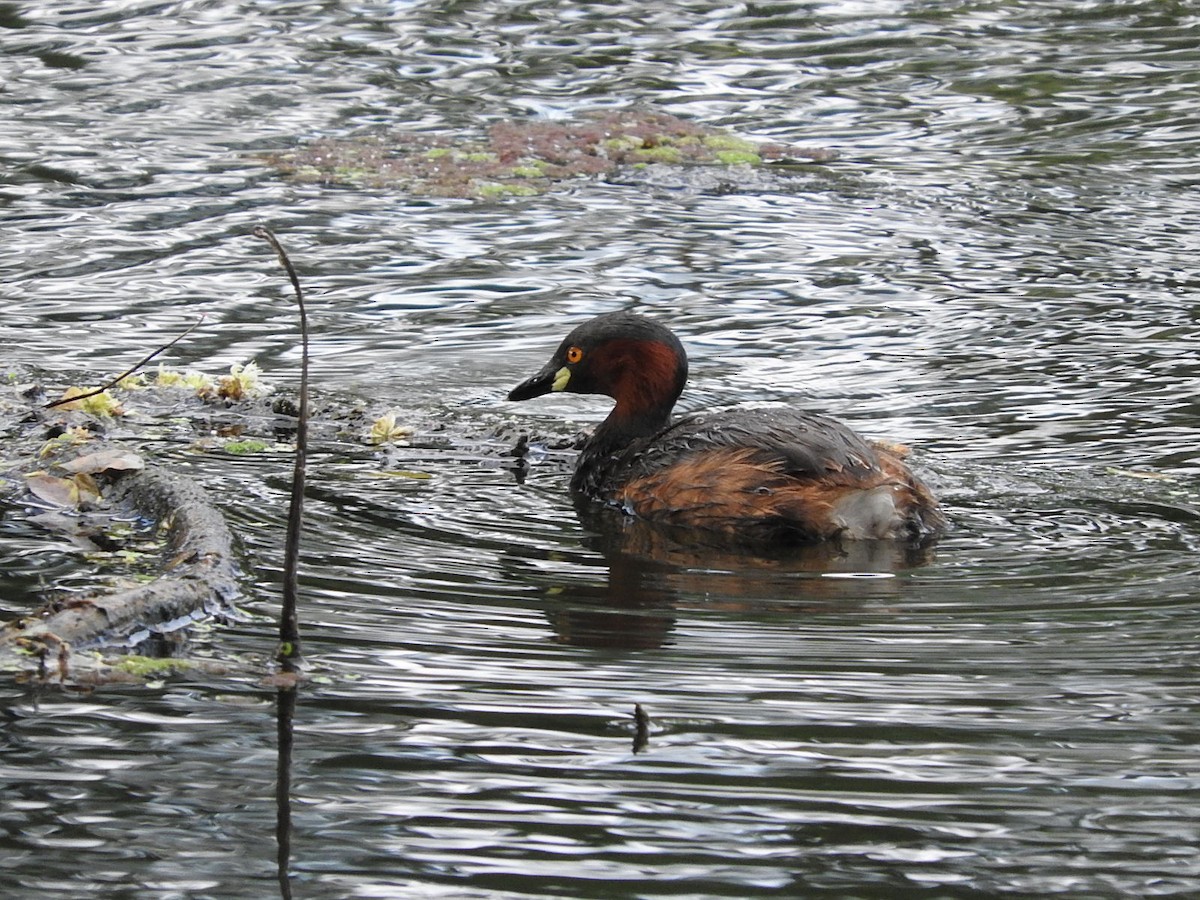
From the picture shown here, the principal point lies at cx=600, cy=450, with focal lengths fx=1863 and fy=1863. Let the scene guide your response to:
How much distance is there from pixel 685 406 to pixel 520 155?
4886 mm

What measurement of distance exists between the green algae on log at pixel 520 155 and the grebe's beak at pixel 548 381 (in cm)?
459

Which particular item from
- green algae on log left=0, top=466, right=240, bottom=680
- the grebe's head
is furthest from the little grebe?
green algae on log left=0, top=466, right=240, bottom=680

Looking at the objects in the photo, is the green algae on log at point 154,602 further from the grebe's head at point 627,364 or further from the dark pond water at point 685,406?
the grebe's head at point 627,364

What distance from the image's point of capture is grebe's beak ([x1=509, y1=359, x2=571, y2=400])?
8516 millimetres

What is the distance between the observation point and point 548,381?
8.55 metres

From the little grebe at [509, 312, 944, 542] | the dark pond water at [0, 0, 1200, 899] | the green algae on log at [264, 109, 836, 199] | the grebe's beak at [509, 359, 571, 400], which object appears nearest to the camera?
the dark pond water at [0, 0, 1200, 899]

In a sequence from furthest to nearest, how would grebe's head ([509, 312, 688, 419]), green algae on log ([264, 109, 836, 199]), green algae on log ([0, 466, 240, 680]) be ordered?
1. green algae on log ([264, 109, 836, 199])
2. grebe's head ([509, 312, 688, 419])
3. green algae on log ([0, 466, 240, 680])

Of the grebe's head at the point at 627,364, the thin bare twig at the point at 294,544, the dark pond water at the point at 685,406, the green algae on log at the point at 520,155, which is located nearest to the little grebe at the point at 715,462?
the grebe's head at the point at 627,364

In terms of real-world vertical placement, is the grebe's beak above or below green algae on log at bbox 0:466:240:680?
below

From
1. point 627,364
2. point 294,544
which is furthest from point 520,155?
point 294,544

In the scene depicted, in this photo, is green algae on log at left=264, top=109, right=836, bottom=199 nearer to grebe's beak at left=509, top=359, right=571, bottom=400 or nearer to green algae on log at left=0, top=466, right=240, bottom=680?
grebe's beak at left=509, top=359, right=571, bottom=400

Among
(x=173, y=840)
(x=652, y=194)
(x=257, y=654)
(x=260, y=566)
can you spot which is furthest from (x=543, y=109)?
(x=173, y=840)

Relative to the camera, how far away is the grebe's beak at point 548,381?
8516mm

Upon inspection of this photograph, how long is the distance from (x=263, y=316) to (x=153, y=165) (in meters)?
3.37
